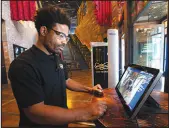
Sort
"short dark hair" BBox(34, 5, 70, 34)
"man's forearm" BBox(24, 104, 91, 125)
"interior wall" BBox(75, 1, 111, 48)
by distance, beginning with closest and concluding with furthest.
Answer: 1. "man's forearm" BBox(24, 104, 91, 125)
2. "short dark hair" BBox(34, 5, 70, 34)
3. "interior wall" BBox(75, 1, 111, 48)

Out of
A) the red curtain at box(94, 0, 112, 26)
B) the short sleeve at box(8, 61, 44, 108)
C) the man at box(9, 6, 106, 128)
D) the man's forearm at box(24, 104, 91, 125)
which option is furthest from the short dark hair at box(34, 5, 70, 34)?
the red curtain at box(94, 0, 112, 26)

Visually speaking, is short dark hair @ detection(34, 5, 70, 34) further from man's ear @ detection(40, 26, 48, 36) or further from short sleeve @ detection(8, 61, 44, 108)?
short sleeve @ detection(8, 61, 44, 108)

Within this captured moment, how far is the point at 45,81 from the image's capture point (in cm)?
81

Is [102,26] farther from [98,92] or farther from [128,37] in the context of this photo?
[128,37]

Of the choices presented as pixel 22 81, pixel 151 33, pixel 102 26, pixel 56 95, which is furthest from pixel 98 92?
pixel 151 33

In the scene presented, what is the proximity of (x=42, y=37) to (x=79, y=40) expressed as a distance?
1.90ft

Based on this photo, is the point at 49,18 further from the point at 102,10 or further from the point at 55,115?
the point at 102,10

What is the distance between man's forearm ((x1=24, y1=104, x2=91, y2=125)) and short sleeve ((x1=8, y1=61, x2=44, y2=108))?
40 millimetres

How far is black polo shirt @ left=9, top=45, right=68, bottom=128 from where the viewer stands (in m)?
0.69

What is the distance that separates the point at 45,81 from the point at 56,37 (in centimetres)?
24

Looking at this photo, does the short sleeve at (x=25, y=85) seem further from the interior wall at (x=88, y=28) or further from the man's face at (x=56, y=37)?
the interior wall at (x=88, y=28)

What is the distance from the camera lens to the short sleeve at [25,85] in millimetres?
679

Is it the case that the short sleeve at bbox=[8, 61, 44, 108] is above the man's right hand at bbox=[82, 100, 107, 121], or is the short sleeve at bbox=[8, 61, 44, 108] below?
above

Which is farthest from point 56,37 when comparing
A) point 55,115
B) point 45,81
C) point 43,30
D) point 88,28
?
point 88,28
